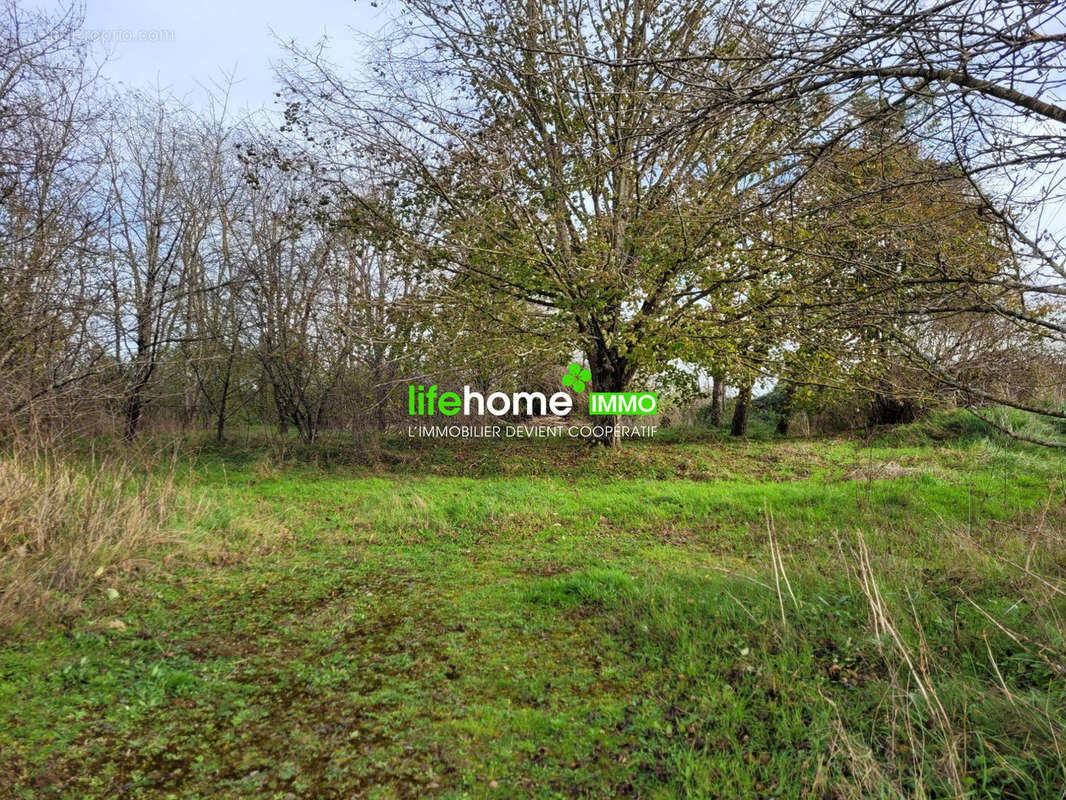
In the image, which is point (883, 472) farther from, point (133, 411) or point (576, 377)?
point (133, 411)

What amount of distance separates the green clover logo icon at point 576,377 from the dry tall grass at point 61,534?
10.1 m

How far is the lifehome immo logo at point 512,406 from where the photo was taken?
11773 mm

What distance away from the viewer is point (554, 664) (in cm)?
356

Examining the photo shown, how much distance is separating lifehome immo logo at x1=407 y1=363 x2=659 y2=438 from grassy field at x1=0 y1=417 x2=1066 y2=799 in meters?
4.99

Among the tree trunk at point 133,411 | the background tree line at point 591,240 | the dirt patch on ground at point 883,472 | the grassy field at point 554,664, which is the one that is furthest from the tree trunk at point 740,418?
the tree trunk at point 133,411

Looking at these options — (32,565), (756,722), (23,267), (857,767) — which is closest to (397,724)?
(756,722)

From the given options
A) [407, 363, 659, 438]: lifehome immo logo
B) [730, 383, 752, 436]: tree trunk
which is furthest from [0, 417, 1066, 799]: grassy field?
[730, 383, 752, 436]: tree trunk

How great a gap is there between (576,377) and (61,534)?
11.5 m

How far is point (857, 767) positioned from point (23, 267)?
8.73 metres

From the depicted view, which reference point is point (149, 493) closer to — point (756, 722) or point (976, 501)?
point (756, 722)

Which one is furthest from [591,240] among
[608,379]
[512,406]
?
[512,406]

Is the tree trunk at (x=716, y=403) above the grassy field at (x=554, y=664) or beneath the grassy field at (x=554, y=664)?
above

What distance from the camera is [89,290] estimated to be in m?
8.09

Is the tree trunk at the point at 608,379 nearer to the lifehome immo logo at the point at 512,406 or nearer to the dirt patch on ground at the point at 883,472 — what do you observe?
the lifehome immo logo at the point at 512,406
